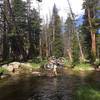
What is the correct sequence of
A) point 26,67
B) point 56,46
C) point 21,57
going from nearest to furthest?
point 26,67
point 21,57
point 56,46

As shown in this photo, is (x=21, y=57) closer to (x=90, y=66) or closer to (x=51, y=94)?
(x=90, y=66)

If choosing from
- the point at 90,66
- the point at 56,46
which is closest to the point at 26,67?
the point at 90,66

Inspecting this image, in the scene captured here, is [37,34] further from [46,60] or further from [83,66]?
[83,66]

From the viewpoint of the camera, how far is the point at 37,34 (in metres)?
61.1

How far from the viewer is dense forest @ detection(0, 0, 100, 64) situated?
4144cm

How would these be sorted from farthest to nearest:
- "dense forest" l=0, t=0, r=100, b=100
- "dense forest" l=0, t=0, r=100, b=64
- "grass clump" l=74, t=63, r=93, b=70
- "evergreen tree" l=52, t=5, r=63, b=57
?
"evergreen tree" l=52, t=5, r=63, b=57 → "dense forest" l=0, t=0, r=100, b=64 → "grass clump" l=74, t=63, r=93, b=70 → "dense forest" l=0, t=0, r=100, b=100

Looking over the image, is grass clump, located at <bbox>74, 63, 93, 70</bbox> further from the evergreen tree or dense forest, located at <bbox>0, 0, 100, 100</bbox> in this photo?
the evergreen tree

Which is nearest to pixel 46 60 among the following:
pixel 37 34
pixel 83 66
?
pixel 83 66

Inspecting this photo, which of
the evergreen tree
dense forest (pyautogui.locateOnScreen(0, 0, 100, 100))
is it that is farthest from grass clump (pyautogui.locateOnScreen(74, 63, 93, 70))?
the evergreen tree

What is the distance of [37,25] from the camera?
195ft

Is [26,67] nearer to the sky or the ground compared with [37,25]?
nearer to the ground

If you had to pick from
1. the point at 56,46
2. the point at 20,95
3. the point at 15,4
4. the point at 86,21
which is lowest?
the point at 20,95

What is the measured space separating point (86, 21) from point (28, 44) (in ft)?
55.2

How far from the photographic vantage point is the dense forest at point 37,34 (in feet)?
136
